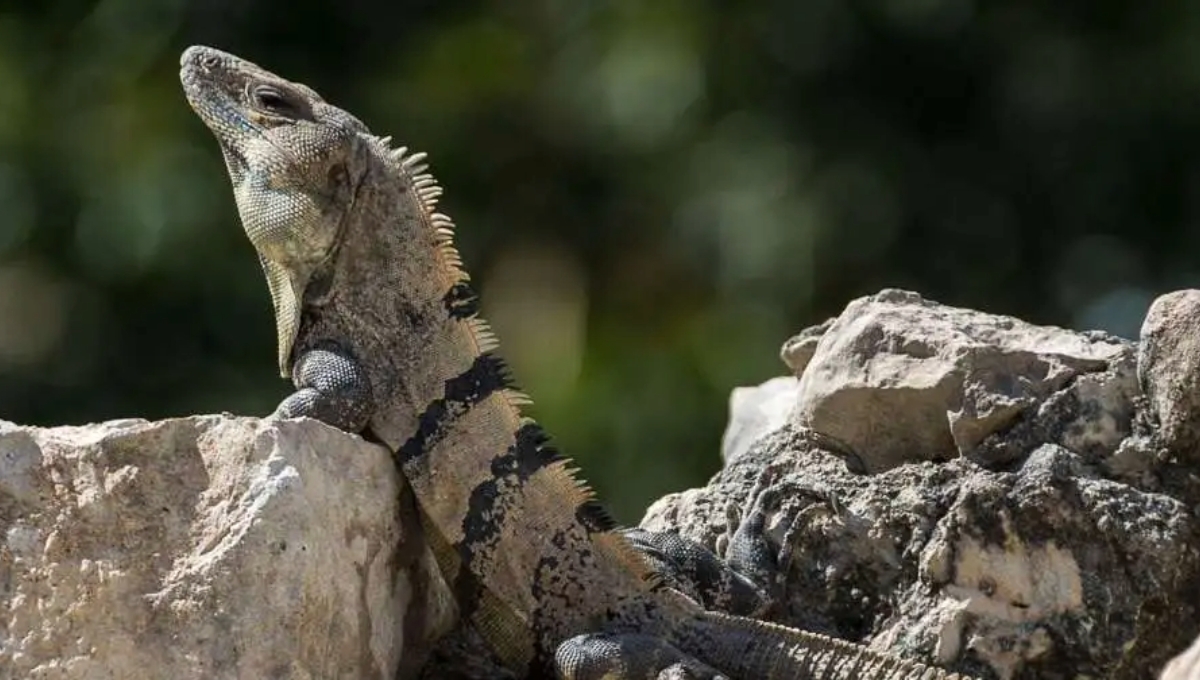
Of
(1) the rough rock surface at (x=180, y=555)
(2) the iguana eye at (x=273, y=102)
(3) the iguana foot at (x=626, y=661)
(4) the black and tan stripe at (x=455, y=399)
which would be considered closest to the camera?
(1) the rough rock surface at (x=180, y=555)

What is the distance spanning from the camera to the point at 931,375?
6867 mm

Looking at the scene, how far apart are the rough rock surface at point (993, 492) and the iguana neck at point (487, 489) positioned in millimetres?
606

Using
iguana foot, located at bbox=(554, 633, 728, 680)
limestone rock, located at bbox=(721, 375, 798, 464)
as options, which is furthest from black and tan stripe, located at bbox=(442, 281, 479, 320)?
limestone rock, located at bbox=(721, 375, 798, 464)

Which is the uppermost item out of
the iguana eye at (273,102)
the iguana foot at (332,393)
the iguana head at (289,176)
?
the iguana eye at (273,102)

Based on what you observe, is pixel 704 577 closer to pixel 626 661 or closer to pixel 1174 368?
pixel 626 661

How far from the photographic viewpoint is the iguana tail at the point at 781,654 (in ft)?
20.6

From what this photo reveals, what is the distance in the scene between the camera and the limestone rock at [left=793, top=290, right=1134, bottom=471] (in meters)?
6.81

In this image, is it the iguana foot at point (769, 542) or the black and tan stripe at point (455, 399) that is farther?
the iguana foot at point (769, 542)

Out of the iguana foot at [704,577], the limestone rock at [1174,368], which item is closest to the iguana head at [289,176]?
the iguana foot at [704,577]

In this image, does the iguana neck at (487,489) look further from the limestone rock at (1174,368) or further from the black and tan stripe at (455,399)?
the limestone rock at (1174,368)

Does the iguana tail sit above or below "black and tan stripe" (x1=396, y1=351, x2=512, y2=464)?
below

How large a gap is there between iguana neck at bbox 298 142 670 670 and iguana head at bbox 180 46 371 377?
23 centimetres

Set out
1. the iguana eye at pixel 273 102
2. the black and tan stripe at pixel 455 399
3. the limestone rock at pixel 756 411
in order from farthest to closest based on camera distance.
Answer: the limestone rock at pixel 756 411
the iguana eye at pixel 273 102
the black and tan stripe at pixel 455 399

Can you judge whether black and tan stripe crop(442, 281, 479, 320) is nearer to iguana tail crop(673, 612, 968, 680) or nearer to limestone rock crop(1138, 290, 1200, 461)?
iguana tail crop(673, 612, 968, 680)
